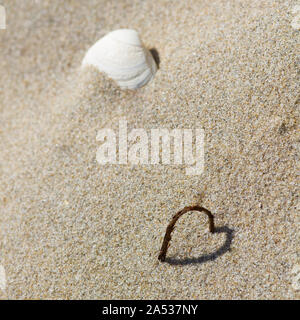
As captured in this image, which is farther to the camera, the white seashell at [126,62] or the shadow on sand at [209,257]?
the white seashell at [126,62]

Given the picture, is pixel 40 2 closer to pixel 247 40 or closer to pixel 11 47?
pixel 11 47

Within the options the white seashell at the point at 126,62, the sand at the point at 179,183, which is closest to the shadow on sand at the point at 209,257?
the sand at the point at 179,183

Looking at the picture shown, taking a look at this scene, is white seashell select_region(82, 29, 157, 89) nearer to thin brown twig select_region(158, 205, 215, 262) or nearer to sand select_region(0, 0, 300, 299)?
sand select_region(0, 0, 300, 299)

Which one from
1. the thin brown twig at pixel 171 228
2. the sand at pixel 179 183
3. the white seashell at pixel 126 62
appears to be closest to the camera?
the thin brown twig at pixel 171 228

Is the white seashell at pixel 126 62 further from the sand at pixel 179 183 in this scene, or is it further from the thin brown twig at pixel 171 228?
the thin brown twig at pixel 171 228

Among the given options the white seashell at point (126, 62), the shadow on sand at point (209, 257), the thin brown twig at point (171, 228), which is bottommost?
the shadow on sand at point (209, 257)

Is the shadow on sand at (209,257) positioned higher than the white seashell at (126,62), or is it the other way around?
the white seashell at (126,62)

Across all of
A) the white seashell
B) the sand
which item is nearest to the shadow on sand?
the sand
